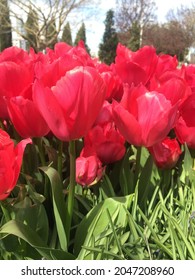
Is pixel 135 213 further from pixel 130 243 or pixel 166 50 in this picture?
pixel 166 50

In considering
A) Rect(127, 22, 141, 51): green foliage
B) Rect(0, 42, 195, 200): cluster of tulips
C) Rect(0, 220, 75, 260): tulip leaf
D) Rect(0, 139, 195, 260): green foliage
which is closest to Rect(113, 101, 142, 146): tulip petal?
Rect(0, 42, 195, 200): cluster of tulips

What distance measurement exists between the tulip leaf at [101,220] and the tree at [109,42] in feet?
84.8

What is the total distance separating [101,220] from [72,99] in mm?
248

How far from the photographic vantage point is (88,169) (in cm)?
83

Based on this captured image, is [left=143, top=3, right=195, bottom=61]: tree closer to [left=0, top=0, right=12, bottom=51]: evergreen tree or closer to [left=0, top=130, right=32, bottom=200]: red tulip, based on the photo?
[left=0, top=0, right=12, bottom=51]: evergreen tree

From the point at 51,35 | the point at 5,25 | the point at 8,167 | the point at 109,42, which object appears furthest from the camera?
the point at 109,42

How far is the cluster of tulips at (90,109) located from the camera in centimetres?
64

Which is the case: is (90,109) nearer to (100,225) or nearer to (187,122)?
(100,225)

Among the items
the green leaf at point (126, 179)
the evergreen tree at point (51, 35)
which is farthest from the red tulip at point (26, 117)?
the evergreen tree at point (51, 35)

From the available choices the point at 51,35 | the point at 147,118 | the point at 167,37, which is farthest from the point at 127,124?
the point at 167,37

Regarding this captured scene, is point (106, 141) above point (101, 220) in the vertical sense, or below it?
above

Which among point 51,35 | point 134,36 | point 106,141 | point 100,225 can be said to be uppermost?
point 106,141

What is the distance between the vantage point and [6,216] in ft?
2.33
